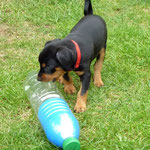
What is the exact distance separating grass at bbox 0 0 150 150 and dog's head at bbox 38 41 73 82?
26.3 inches

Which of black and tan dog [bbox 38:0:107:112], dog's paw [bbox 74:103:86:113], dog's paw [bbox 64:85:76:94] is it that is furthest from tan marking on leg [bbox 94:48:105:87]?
dog's paw [bbox 74:103:86:113]

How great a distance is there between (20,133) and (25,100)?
78cm

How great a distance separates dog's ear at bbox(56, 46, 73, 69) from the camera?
395 cm

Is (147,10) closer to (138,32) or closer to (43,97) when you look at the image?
(138,32)

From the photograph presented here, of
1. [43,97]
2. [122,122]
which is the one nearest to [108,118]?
[122,122]

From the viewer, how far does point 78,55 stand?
425 cm

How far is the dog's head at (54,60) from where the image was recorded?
3.97 meters

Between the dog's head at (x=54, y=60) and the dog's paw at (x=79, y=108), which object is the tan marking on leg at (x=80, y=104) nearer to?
the dog's paw at (x=79, y=108)

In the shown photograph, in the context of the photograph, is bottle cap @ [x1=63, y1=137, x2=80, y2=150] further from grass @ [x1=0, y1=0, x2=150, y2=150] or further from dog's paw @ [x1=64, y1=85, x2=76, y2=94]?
dog's paw @ [x1=64, y1=85, x2=76, y2=94]

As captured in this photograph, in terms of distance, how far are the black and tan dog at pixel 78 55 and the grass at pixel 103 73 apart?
246 mm

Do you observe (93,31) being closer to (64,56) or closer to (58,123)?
(64,56)

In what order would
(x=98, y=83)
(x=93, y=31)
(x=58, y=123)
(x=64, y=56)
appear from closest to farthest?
(x=58, y=123) < (x=64, y=56) < (x=93, y=31) < (x=98, y=83)

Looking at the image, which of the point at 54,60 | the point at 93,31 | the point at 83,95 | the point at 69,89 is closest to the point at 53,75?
the point at 54,60

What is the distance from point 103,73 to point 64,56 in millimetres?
1620
